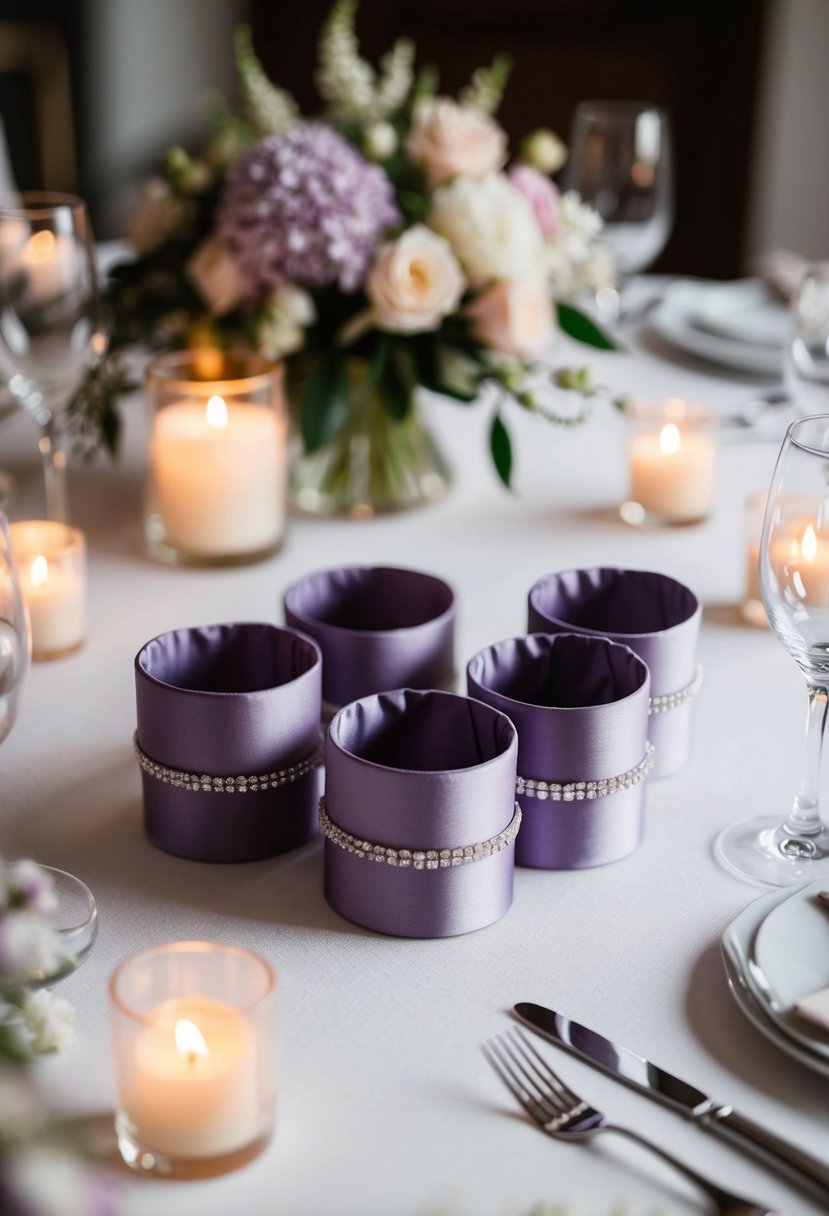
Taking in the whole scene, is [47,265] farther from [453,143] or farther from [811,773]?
[811,773]

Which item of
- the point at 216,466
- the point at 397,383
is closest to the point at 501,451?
the point at 397,383

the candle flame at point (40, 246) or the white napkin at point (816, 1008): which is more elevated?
the candle flame at point (40, 246)

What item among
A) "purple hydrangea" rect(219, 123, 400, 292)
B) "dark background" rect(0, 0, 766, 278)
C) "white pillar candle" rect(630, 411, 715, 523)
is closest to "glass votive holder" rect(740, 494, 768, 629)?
"white pillar candle" rect(630, 411, 715, 523)

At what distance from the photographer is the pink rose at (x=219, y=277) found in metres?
1.36

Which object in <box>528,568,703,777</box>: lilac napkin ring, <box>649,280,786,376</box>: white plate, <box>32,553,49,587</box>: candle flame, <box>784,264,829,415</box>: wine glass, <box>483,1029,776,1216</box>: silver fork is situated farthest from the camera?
<box>649,280,786,376</box>: white plate

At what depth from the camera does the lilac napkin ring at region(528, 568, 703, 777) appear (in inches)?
37.8

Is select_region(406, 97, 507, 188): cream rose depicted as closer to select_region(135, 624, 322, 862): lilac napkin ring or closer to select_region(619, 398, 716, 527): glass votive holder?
select_region(619, 398, 716, 527): glass votive holder

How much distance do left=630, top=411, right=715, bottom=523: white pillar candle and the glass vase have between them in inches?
8.5

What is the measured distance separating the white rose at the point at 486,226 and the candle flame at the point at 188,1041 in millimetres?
887

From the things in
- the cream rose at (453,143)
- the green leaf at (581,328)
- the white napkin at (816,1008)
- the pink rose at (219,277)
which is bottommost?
the white napkin at (816,1008)

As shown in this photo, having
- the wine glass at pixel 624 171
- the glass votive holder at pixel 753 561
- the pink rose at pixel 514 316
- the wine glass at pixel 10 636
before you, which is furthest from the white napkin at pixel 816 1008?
the wine glass at pixel 624 171

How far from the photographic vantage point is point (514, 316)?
1328 millimetres

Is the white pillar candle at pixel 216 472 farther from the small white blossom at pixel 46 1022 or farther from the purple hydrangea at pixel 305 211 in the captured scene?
the small white blossom at pixel 46 1022

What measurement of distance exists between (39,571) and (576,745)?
1.66 ft
